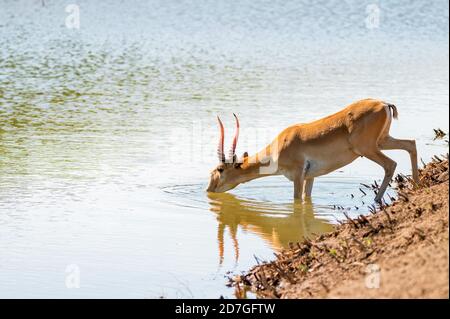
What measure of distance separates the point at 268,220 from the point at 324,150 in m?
→ 1.38

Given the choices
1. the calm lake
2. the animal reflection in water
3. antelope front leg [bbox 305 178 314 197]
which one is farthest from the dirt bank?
antelope front leg [bbox 305 178 314 197]

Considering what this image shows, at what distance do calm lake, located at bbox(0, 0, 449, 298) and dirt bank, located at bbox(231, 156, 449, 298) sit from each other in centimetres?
56

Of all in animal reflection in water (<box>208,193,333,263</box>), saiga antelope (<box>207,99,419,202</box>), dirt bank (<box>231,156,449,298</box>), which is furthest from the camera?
saiga antelope (<box>207,99,419,202</box>)

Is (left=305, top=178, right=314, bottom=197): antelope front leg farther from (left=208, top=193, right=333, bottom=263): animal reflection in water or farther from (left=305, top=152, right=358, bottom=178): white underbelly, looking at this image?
(left=208, top=193, right=333, bottom=263): animal reflection in water

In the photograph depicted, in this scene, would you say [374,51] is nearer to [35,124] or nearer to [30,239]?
[35,124]

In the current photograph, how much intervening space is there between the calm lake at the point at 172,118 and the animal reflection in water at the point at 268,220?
26mm

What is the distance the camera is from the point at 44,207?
11.2 m

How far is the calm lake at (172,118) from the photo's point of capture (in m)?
9.38

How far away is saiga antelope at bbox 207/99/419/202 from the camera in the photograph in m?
11.7

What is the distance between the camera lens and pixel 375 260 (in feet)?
24.0

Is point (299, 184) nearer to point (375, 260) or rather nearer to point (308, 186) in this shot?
point (308, 186)

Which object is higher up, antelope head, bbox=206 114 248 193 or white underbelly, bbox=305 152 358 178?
white underbelly, bbox=305 152 358 178

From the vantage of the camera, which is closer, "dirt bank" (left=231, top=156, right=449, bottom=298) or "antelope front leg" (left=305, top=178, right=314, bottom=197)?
"dirt bank" (left=231, top=156, right=449, bottom=298)
